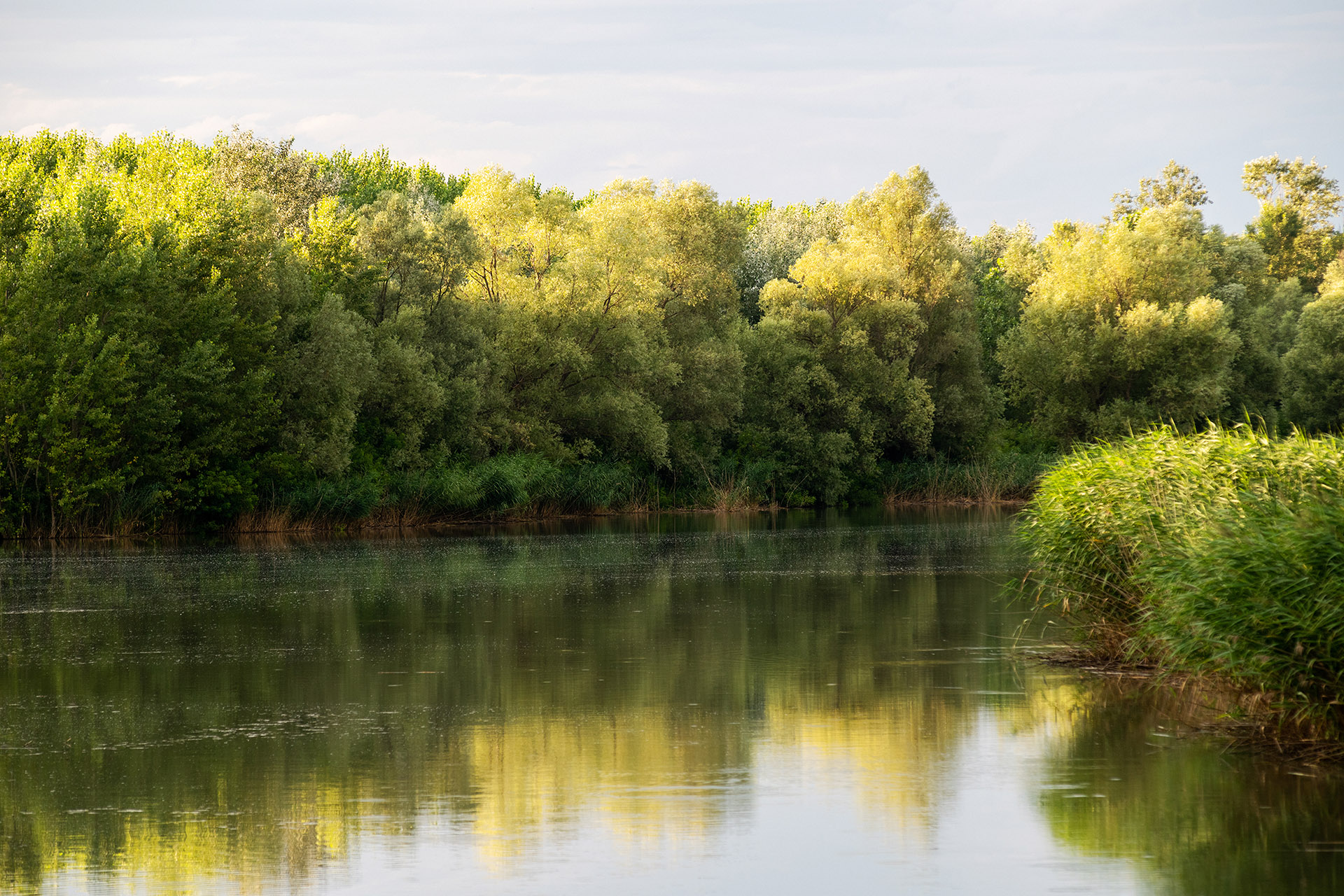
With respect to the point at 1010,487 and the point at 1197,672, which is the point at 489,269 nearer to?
the point at 1010,487

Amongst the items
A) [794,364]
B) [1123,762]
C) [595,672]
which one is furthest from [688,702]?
[794,364]

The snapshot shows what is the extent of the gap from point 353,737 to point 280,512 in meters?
37.9

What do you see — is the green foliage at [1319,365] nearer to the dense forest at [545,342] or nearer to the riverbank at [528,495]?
the dense forest at [545,342]

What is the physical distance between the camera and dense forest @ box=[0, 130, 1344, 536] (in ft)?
148

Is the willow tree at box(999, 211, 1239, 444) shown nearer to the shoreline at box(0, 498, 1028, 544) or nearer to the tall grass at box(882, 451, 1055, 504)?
the tall grass at box(882, 451, 1055, 504)

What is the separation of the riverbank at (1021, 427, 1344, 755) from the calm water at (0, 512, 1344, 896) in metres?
0.64

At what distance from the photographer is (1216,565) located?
11547 mm

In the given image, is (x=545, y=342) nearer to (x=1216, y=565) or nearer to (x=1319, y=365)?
(x=1319, y=365)

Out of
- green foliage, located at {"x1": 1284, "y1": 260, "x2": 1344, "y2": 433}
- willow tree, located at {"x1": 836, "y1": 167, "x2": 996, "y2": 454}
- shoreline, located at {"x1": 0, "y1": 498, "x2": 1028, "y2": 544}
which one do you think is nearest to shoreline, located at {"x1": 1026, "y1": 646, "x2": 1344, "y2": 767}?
shoreline, located at {"x1": 0, "y1": 498, "x2": 1028, "y2": 544}

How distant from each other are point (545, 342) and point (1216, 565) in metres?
51.1

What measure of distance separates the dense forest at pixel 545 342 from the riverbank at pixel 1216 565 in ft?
111

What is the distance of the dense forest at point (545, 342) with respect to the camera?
148 feet

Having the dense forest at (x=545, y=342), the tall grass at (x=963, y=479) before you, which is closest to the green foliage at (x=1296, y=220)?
the dense forest at (x=545, y=342)

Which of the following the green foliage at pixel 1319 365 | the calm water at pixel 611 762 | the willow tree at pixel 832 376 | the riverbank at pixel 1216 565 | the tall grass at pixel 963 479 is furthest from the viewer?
the green foliage at pixel 1319 365
